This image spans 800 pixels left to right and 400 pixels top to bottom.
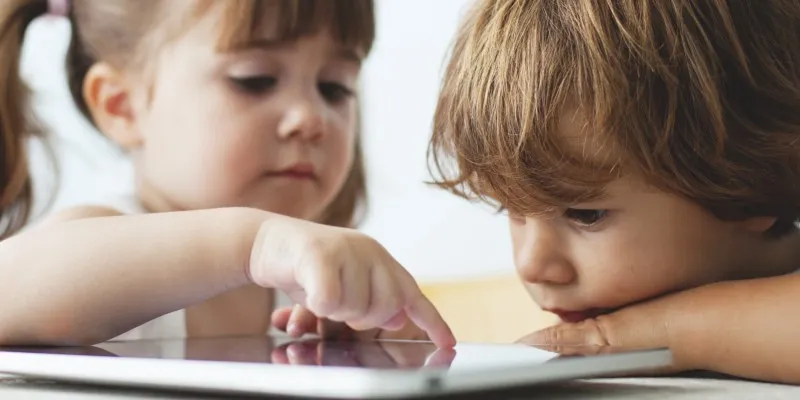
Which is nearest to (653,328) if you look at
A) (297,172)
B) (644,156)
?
(644,156)

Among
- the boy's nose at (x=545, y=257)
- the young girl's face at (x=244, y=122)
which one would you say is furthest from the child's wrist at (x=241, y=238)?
the young girl's face at (x=244, y=122)

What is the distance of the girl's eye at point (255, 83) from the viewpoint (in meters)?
1.19

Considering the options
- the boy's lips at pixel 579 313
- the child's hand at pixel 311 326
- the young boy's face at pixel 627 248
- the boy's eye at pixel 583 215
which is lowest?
the boy's lips at pixel 579 313

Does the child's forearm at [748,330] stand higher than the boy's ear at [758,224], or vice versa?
the boy's ear at [758,224]

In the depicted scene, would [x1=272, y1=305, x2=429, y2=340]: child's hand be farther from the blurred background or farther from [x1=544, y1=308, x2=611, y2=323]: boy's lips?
the blurred background

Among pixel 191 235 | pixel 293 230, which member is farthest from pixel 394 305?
pixel 191 235

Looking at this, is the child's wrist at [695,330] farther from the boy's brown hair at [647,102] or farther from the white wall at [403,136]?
the white wall at [403,136]

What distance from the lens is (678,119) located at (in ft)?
2.61

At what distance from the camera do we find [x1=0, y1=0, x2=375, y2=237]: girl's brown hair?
1.18 metres

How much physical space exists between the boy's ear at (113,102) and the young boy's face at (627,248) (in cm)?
66

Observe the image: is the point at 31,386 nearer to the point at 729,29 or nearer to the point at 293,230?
the point at 293,230

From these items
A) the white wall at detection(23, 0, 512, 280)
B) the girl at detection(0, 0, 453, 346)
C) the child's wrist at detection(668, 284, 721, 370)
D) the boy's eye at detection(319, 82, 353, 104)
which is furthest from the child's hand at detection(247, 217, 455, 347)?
the white wall at detection(23, 0, 512, 280)

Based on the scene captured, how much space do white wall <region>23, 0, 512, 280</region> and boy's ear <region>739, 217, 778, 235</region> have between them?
2.64ft

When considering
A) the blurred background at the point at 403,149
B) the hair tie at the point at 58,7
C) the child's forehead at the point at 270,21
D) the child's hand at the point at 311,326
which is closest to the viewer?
the child's hand at the point at 311,326
